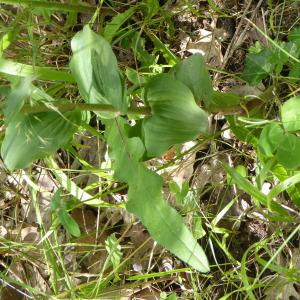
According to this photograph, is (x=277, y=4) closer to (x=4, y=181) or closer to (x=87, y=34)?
(x=87, y=34)

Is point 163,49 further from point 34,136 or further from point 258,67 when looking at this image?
point 34,136

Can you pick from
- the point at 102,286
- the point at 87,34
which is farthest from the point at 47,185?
the point at 87,34

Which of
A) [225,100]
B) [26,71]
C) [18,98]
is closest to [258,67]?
[225,100]

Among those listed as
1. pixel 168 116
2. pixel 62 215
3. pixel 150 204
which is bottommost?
pixel 62 215

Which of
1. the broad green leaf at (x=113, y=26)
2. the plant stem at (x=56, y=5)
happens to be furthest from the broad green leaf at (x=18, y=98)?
the broad green leaf at (x=113, y=26)

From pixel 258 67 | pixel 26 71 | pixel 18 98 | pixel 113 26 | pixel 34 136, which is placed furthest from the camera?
pixel 113 26

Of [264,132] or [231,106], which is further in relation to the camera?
[231,106]

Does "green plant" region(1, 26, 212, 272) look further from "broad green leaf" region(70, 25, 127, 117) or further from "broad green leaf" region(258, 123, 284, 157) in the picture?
"broad green leaf" region(258, 123, 284, 157)
